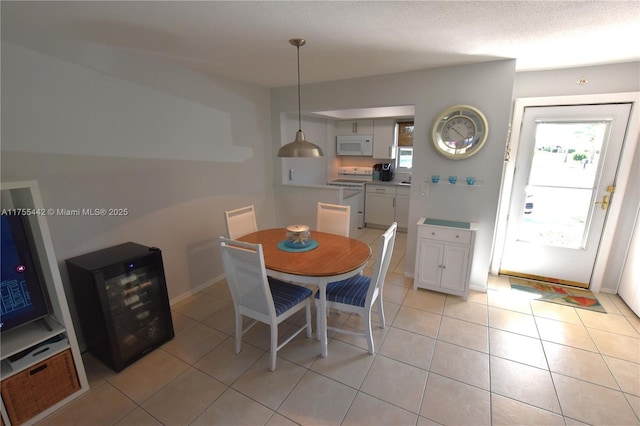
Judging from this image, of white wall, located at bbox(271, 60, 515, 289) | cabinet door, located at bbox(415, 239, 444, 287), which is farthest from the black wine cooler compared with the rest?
white wall, located at bbox(271, 60, 515, 289)

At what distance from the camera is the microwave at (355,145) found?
5.50 m

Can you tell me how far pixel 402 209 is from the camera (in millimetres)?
5055

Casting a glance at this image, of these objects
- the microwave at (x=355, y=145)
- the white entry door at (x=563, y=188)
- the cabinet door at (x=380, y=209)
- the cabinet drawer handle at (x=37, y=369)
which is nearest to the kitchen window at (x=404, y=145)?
the microwave at (x=355, y=145)

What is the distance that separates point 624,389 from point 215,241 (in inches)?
145

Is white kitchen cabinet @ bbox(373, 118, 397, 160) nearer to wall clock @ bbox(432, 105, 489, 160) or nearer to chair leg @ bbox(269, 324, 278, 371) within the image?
wall clock @ bbox(432, 105, 489, 160)

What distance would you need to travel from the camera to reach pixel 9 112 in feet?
5.97

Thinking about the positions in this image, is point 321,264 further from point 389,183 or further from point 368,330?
point 389,183

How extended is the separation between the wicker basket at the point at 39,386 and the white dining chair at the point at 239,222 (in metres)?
1.46

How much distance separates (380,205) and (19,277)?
4.61 meters

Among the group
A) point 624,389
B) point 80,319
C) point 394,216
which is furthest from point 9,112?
point 394,216

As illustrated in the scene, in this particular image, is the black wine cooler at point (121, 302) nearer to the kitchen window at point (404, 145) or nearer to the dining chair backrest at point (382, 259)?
the dining chair backrest at point (382, 259)

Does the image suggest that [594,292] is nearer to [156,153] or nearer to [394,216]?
[394,216]

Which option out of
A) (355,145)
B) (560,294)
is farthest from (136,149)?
(560,294)

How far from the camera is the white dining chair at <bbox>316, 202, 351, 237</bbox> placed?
2.97 metres
